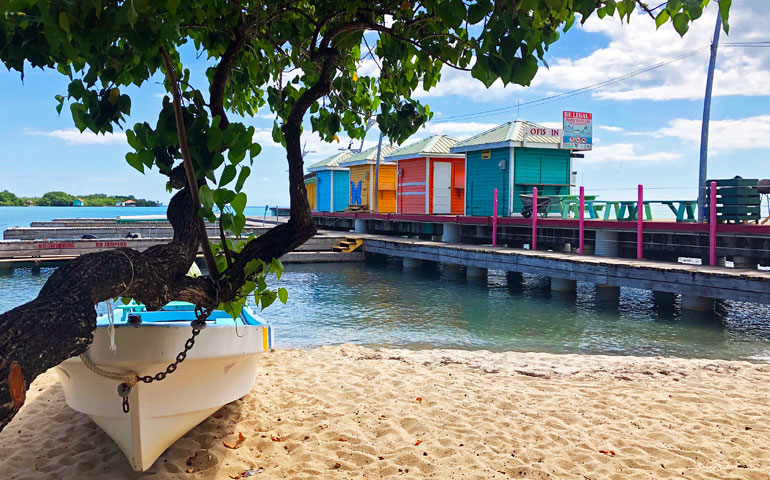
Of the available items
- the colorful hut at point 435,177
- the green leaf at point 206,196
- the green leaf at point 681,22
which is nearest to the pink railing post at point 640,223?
the colorful hut at point 435,177

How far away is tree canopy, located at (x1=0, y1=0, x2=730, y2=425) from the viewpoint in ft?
6.86

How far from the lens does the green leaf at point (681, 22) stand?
2188 mm

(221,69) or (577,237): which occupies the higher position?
(221,69)

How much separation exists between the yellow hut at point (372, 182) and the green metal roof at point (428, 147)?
2.74m

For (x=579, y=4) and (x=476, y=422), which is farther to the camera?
(x=476, y=422)

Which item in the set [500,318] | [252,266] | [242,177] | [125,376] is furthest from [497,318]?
[242,177]

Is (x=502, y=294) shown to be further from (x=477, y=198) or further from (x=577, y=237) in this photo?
(x=477, y=198)

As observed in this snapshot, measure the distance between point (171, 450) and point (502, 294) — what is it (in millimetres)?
13045

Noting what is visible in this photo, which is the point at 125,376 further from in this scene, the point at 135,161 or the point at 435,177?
the point at 435,177

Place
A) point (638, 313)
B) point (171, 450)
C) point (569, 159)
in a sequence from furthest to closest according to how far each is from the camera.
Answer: point (569, 159) → point (638, 313) → point (171, 450)

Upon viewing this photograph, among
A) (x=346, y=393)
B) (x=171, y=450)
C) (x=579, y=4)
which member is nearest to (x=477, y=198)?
(x=346, y=393)

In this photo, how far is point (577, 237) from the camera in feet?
55.8

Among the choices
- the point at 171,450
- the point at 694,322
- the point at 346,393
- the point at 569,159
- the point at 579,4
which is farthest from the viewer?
the point at 569,159

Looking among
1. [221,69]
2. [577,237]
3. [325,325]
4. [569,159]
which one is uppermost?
[569,159]
